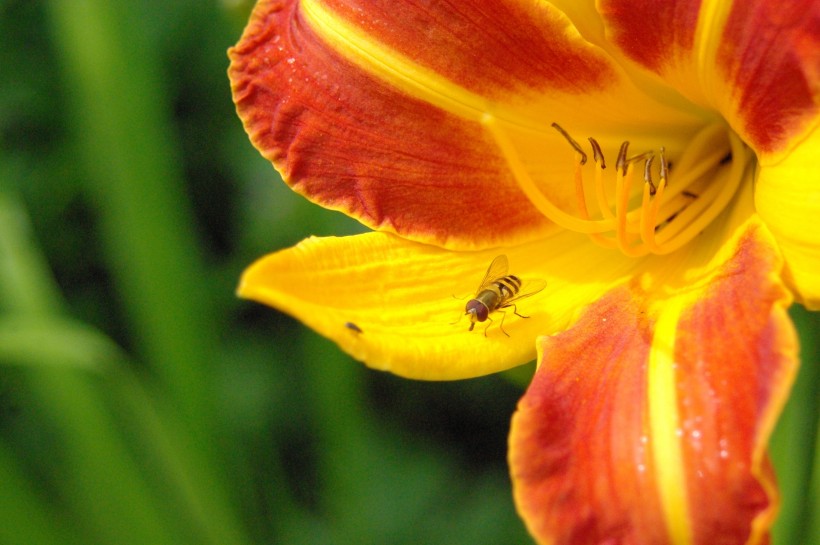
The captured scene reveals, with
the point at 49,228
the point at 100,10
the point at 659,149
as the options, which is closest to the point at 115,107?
the point at 100,10

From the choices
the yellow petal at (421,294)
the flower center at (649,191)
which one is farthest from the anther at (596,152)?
the yellow petal at (421,294)

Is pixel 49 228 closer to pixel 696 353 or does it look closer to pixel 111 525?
pixel 111 525

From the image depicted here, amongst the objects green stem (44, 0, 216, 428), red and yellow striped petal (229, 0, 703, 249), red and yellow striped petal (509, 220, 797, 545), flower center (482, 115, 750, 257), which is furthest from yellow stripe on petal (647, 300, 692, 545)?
green stem (44, 0, 216, 428)

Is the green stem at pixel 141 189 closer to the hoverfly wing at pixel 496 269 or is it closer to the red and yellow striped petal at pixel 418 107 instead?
the red and yellow striped petal at pixel 418 107

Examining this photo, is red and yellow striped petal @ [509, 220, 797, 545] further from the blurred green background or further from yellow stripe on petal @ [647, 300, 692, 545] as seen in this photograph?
the blurred green background

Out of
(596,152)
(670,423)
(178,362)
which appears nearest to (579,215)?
(596,152)

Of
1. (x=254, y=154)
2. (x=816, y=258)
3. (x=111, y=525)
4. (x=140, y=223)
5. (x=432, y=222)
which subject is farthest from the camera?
(x=254, y=154)
